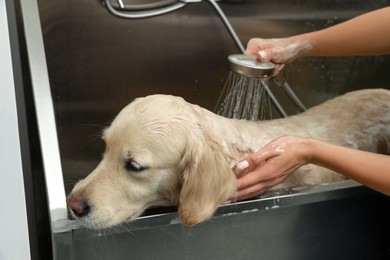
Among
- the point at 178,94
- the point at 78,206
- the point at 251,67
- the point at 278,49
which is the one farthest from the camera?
the point at 178,94

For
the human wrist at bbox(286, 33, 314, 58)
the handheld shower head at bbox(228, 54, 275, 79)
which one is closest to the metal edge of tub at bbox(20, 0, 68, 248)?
the handheld shower head at bbox(228, 54, 275, 79)

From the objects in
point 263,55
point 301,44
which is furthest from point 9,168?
point 301,44

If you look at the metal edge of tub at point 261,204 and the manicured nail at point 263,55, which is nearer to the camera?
the metal edge of tub at point 261,204

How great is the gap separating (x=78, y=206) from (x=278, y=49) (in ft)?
2.29

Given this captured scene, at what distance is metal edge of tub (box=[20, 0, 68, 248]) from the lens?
91 centimetres

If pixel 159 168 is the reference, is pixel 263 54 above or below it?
above

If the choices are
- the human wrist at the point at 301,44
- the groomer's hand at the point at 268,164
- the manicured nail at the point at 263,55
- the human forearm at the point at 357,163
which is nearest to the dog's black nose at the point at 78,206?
the groomer's hand at the point at 268,164

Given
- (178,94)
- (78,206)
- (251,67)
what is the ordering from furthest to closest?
(178,94), (251,67), (78,206)

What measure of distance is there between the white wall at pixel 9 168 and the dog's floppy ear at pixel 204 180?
0.33 metres

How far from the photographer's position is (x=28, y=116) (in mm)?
1211

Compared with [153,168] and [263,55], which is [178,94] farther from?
[153,168]

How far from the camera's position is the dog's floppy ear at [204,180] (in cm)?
100

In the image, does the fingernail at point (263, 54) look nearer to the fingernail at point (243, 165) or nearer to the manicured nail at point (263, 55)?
the manicured nail at point (263, 55)

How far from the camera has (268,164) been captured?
1.05 meters
